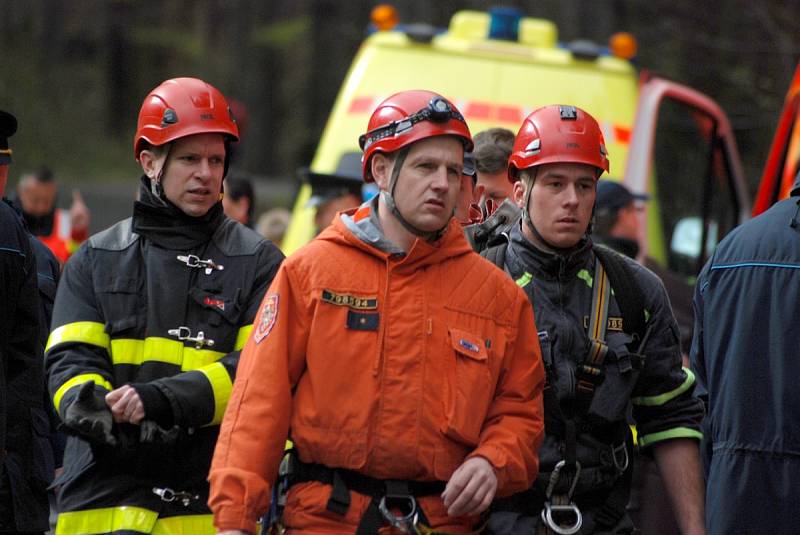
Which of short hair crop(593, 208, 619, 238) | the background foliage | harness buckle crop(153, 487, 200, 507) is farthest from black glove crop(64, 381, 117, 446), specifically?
the background foliage

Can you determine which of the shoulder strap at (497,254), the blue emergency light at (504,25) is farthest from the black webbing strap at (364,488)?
the blue emergency light at (504,25)

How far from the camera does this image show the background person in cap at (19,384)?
5480 millimetres

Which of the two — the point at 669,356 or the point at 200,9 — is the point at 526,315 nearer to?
the point at 669,356

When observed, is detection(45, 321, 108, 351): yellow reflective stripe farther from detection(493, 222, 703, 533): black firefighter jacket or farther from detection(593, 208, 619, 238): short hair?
detection(593, 208, 619, 238): short hair

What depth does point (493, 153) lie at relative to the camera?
6.51 m

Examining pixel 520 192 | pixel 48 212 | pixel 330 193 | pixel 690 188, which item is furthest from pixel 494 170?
pixel 690 188

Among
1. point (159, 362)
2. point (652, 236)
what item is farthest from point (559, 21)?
point (159, 362)

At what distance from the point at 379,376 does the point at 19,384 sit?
7.17 ft

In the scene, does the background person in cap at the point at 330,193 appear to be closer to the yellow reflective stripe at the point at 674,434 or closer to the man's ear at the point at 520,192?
the man's ear at the point at 520,192

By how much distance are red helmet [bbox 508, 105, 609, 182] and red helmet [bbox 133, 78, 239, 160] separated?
39.4 inches

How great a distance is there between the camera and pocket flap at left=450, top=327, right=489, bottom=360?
4449 mm

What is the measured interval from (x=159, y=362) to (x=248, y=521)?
3.74ft

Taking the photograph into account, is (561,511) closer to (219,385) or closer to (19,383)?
(219,385)

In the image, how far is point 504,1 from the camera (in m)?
19.2
